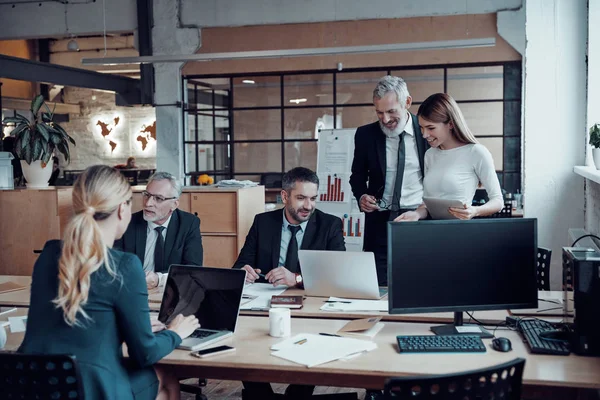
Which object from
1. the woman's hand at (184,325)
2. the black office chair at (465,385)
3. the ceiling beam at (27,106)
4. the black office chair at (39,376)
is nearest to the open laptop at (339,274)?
the woman's hand at (184,325)

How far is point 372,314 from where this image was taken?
9.14ft

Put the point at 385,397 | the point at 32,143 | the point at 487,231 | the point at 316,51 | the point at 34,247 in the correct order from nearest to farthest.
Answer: the point at 385,397 → the point at 487,231 → the point at 32,143 → the point at 34,247 → the point at 316,51

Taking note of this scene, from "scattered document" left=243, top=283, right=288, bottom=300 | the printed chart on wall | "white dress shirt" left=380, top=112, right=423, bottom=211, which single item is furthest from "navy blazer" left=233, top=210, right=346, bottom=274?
the printed chart on wall

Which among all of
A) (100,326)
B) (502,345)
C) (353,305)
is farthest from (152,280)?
(502,345)

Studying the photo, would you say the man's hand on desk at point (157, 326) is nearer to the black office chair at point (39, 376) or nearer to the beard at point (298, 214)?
the black office chair at point (39, 376)

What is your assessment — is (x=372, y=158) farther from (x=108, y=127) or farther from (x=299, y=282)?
(x=108, y=127)

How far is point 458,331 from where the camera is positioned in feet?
8.22

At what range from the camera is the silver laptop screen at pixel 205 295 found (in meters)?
2.57

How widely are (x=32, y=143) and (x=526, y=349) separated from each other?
205 inches

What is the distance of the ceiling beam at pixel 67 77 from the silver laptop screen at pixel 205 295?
644cm

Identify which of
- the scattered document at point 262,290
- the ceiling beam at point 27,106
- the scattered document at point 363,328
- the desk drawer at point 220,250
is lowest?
the desk drawer at point 220,250

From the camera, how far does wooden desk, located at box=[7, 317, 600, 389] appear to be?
2070mm

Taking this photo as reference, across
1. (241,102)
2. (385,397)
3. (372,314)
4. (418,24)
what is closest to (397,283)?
(372,314)

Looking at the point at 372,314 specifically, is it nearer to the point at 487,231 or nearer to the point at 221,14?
the point at 487,231
